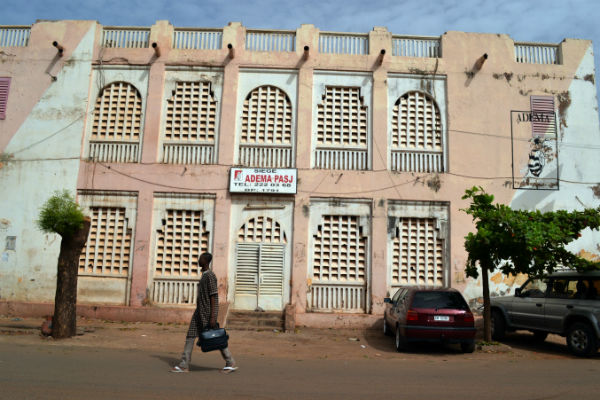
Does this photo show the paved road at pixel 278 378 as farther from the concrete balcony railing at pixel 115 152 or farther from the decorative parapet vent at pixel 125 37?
the decorative parapet vent at pixel 125 37

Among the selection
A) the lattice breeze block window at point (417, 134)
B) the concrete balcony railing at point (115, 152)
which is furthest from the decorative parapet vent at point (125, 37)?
the lattice breeze block window at point (417, 134)

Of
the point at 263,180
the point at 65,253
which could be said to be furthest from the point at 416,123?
the point at 65,253

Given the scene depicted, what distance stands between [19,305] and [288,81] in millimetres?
10637

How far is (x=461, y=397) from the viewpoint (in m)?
5.97

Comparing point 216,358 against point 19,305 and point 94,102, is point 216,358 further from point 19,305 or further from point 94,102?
point 94,102

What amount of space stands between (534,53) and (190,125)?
1160 centimetres

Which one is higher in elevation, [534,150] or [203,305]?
[534,150]

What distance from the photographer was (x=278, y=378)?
6.91 metres

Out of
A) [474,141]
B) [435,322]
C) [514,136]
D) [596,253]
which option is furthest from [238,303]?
[596,253]

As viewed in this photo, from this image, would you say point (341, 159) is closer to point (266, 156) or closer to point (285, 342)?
point (266, 156)

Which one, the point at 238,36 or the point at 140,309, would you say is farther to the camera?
the point at 238,36

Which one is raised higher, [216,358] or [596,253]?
[596,253]

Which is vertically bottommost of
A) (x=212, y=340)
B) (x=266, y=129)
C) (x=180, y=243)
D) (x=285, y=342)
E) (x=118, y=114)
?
(x=285, y=342)

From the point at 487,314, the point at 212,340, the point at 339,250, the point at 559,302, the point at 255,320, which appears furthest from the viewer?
the point at 339,250
